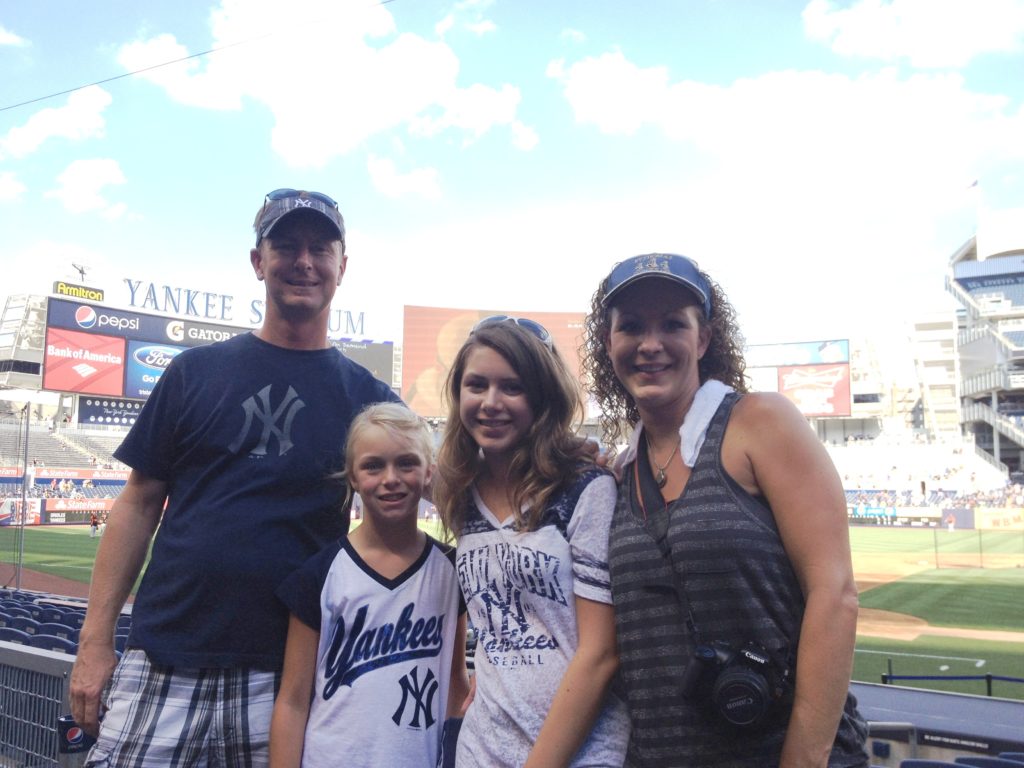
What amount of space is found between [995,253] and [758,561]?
75560 millimetres

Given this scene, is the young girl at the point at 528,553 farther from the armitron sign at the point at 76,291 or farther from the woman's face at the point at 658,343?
the armitron sign at the point at 76,291

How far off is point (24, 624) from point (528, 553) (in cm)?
805

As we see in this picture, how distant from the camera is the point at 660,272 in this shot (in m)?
1.82

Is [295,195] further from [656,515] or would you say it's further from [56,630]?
[56,630]

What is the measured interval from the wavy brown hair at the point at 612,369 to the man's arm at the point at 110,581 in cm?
130

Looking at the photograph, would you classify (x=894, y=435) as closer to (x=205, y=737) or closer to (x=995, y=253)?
(x=995, y=253)

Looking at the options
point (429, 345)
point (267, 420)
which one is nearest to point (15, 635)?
point (267, 420)

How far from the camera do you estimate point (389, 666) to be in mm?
1928

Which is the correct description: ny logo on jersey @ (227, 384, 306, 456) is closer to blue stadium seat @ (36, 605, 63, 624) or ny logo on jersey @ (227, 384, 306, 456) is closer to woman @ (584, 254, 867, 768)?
woman @ (584, 254, 867, 768)

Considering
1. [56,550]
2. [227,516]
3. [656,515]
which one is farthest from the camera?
[56,550]

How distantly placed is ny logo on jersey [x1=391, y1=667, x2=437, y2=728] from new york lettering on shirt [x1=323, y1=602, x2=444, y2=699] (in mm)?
47

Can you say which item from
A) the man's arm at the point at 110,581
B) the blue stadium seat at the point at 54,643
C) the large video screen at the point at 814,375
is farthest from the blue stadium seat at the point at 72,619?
the large video screen at the point at 814,375

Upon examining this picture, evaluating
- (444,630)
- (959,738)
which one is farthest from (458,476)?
(959,738)

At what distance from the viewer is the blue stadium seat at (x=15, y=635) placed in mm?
6469
